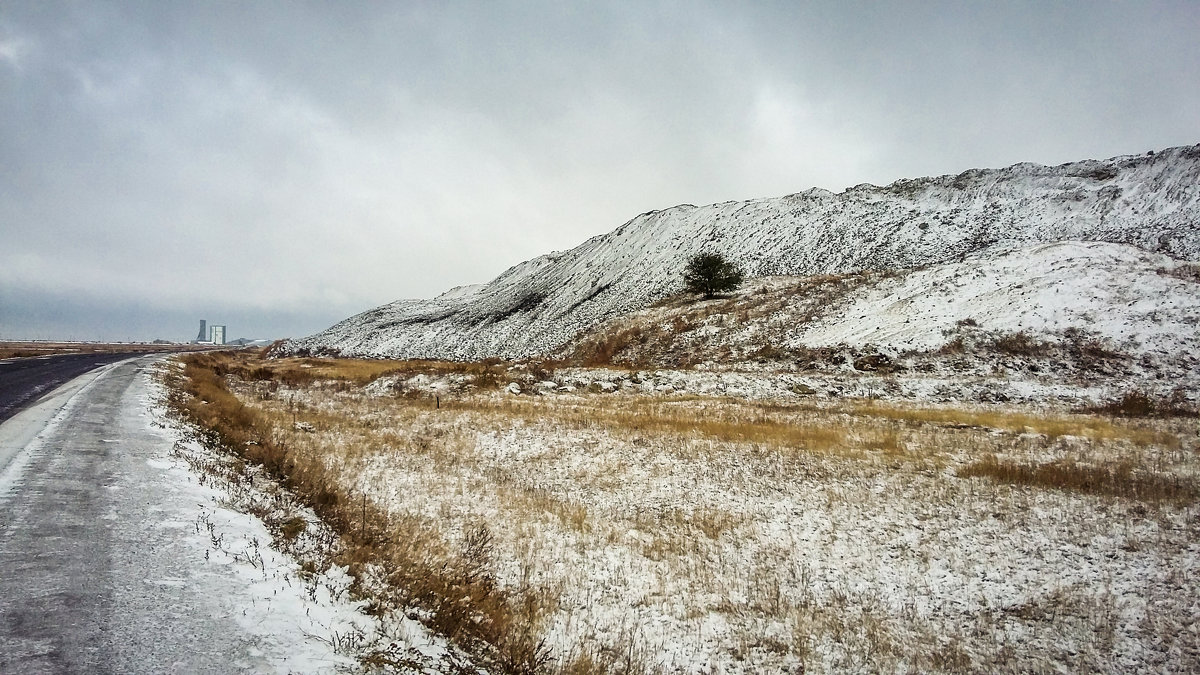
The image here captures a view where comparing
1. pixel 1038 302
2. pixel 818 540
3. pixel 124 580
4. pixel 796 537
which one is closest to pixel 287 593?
pixel 124 580

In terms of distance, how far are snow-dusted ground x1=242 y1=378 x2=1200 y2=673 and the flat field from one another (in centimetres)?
4

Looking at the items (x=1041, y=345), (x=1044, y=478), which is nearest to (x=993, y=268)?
(x=1041, y=345)

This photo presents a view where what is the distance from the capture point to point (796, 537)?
8750 mm

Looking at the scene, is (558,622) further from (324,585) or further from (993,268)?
(993,268)

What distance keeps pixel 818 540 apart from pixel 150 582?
918cm

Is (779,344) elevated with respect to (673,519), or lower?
elevated

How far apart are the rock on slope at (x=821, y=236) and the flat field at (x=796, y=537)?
3373 cm

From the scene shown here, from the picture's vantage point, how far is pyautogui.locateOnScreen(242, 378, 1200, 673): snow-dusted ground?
5.99 meters

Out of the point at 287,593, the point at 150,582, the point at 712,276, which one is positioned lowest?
the point at 287,593

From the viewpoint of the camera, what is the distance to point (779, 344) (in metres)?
33.1

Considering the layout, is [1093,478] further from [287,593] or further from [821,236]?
[821,236]

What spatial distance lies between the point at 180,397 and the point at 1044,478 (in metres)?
25.3

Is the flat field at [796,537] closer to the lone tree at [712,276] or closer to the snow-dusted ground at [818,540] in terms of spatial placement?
the snow-dusted ground at [818,540]

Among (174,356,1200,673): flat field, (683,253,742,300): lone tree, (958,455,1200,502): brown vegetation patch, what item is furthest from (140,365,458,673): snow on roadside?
(683,253,742,300): lone tree
